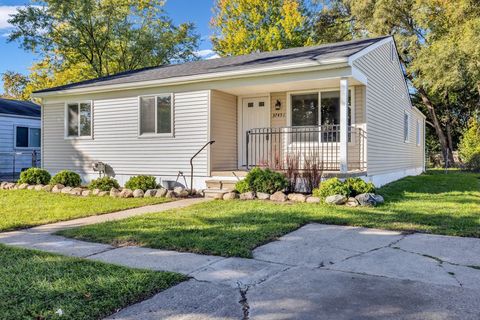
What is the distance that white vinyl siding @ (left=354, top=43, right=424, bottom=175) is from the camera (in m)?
10.0

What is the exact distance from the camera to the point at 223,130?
10688 mm

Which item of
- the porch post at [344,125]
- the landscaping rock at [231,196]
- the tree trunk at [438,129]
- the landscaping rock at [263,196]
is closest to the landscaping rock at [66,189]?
the landscaping rock at [231,196]

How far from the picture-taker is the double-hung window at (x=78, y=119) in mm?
12062

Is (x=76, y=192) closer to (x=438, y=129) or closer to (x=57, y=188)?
(x=57, y=188)

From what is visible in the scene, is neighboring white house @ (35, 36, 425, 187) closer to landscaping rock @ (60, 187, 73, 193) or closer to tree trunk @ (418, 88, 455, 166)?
landscaping rock @ (60, 187, 73, 193)

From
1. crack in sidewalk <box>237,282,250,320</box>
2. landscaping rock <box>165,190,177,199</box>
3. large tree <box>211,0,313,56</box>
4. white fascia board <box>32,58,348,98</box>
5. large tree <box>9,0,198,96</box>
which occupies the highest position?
large tree <box>211,0,313,56</box>

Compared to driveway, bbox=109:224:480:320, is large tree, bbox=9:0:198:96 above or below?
above

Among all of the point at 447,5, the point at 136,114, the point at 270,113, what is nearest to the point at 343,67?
the point at 270,113

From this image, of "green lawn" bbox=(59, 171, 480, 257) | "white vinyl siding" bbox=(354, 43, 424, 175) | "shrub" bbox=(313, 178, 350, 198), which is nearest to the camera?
"green lawn" bbox=(59, 171, 480, 257)

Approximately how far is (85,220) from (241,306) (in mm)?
4413

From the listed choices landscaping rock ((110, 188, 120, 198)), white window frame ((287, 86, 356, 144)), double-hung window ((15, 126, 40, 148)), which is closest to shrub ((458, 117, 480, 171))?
white window frame ((287, 86, 356, 144))

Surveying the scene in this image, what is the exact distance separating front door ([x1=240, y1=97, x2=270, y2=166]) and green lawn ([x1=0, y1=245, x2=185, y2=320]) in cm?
766

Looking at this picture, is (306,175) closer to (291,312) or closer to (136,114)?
(136,114)

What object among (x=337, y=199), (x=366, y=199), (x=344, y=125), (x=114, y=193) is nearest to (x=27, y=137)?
(x=114, y=193)
